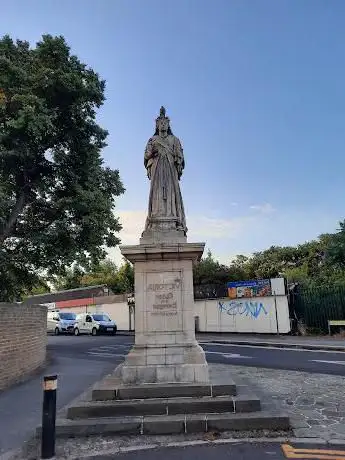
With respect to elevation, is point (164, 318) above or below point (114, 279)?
below

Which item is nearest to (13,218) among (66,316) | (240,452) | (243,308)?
(240,452)

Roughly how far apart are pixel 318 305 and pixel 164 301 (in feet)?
61.8

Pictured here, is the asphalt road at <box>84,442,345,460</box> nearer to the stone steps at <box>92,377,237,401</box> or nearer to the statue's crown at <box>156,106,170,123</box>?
the stone steps at <box>92,377,237,401</box>

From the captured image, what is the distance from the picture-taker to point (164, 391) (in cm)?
652

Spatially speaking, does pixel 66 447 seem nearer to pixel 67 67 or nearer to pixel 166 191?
pixel 166 191

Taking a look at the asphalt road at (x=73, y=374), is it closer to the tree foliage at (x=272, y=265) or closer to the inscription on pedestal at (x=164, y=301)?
the inscription on pedestal at (x=164, y=301)

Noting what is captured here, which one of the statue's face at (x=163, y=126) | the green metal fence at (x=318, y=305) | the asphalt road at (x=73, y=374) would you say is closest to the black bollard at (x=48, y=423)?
the asphalt road at (x=73, y=374)

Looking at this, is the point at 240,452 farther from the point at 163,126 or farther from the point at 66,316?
the point at 66,316

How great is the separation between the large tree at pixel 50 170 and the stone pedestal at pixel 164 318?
7835 mm

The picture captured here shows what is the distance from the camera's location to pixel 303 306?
24625mm

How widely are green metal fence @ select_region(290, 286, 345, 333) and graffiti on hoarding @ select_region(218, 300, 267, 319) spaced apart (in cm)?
195

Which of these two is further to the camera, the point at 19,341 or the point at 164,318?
the point at 19,341

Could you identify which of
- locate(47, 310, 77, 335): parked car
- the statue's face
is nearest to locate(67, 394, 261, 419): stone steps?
the statue's face

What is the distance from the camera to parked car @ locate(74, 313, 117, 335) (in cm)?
3225
